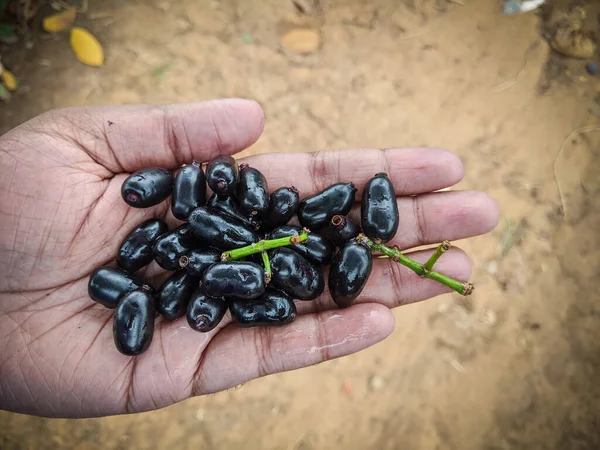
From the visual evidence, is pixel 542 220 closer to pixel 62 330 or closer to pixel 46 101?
pixel 62 330

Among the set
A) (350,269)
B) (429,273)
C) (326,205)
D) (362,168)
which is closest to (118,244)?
(326,205)

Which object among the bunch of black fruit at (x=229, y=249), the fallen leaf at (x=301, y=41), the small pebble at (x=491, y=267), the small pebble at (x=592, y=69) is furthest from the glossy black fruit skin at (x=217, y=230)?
the small pebble at (x=592, y=69)

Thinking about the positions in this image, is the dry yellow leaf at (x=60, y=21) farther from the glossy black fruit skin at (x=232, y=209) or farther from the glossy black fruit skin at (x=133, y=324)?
Result: the glossy black fruit skin at (x=133, y=324)

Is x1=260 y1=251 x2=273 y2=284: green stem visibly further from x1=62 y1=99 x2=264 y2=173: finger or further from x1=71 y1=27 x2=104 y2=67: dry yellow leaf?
x1=71 y1=27 x2=104 y2=67: dry yellow leaf

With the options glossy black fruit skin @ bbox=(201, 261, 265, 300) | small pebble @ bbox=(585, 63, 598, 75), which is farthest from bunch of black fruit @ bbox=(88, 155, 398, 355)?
small pebble @ bbox=(585, 63, 598, 75)

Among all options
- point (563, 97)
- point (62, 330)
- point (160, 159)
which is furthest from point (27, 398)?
point (563, 97)

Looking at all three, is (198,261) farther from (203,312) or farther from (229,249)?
(203,312)
